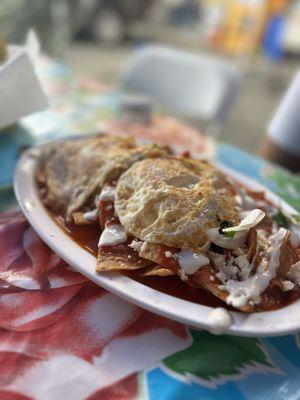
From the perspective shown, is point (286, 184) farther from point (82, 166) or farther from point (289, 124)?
point (82, 166)

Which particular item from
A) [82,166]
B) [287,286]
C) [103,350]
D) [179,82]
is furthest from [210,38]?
[103,350]

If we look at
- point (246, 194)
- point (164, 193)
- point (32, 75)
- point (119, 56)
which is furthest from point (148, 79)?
point (119, 56)

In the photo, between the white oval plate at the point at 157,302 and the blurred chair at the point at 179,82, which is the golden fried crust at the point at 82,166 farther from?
the blurred chair at the point at 179,82

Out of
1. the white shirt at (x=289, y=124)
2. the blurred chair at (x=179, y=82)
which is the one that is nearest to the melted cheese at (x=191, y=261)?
the white shirt at (x=289, y=124)

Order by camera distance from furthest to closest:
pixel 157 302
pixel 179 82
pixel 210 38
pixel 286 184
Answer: pixel 210 38, pixel 179 82, pixel 286 184, pixel 157 302

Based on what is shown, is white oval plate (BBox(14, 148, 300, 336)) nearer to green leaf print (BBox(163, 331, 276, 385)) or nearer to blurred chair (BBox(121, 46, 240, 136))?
green leaf print (BBox(163, 331, 276, 385))

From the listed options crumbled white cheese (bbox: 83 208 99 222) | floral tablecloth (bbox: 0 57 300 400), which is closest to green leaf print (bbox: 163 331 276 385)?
floral tablecloth (bbox: 0 57 300 400)

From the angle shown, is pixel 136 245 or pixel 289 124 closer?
pixel 136 245
